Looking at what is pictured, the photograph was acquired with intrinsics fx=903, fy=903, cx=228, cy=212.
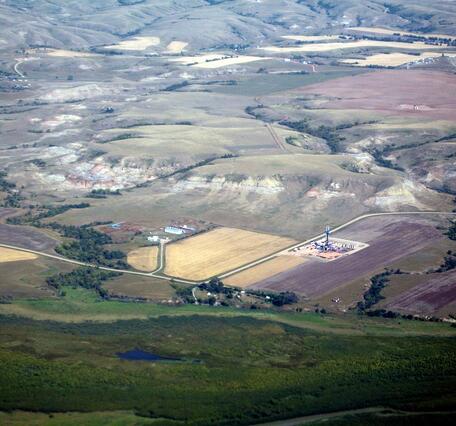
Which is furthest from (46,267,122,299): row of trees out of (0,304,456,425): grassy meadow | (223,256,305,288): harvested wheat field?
(223,256,305,288): harvested wheat field

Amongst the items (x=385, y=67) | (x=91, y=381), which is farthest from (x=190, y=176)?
(x=385, y=67)

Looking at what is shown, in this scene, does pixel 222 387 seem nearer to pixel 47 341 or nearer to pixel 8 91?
pixel 47 341

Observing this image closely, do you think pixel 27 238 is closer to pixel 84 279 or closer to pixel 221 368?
pixel 84 279

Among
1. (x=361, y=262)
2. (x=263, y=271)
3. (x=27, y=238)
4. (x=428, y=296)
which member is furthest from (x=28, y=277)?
(x=428, y=296)

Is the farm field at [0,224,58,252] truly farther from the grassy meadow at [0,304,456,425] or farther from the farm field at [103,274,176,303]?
the grassy meadow at [0,304,456,425]

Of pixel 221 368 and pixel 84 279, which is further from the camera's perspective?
pixel 84 279
